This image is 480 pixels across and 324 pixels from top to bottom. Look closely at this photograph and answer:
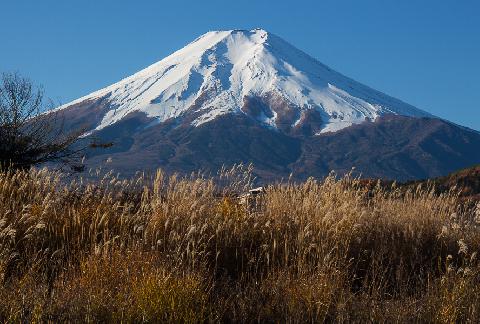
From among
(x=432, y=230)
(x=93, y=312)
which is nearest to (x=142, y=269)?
(x=93, y=312)

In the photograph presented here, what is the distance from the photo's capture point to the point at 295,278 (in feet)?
24.6

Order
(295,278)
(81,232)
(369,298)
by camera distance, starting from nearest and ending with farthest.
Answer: (369,298) → (295,278) → (81,232)

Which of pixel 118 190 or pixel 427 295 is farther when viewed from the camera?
pixel 118 190

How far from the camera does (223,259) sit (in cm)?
808

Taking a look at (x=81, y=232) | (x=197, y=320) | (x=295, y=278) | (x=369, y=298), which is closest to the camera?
(x=197, y=320)

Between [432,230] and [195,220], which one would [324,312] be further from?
[432,230]

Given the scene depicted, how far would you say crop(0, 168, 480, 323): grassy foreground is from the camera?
621 centimetres

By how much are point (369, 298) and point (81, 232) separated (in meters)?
3.02

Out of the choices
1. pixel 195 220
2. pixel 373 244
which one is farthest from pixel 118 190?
pixel 373 244

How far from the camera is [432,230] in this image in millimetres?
9969

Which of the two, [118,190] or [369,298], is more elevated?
[118,190]

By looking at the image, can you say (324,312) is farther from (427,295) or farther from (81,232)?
(81,232)

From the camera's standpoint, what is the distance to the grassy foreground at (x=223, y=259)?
621 centimetres

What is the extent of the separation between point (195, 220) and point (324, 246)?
152 centimetres
